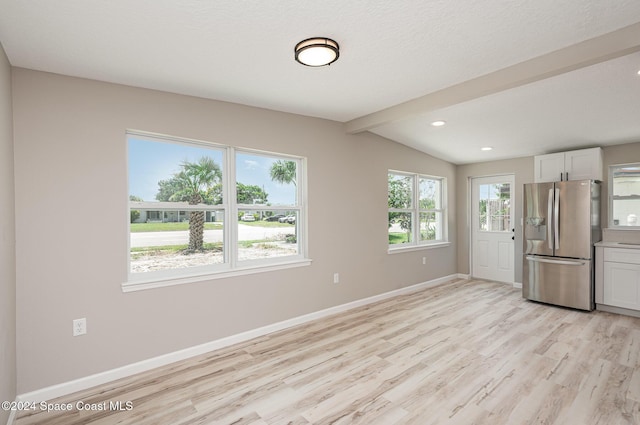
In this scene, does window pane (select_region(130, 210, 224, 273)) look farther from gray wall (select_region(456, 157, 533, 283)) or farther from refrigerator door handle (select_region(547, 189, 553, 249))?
gray wall (select_region(456, 157, 533, 283))

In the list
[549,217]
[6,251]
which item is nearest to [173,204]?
[6,251]

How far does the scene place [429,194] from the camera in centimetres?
591

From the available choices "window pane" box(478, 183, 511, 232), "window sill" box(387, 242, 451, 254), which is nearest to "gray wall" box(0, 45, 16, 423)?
"window sill" box(387, 242, 451, 254)

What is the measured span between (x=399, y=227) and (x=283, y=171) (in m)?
2.45

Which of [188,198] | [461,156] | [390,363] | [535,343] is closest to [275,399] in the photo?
[390,363]

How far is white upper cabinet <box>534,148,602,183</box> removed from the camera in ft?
14.2

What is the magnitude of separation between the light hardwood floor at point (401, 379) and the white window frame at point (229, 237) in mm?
742

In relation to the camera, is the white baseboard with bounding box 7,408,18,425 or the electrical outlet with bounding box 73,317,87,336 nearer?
the white baseboard with bounding box 7,408,18,425

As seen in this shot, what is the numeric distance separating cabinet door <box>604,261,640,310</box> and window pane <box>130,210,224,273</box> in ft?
16.3

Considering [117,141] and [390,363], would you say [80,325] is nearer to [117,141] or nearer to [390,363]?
[117,141]

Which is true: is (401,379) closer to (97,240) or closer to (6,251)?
(97,240)

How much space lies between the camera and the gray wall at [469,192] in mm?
5410

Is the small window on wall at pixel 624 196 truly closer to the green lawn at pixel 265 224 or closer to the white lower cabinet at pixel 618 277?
the white lower cabinet at pixel 618 277

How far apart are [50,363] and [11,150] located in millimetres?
1560
